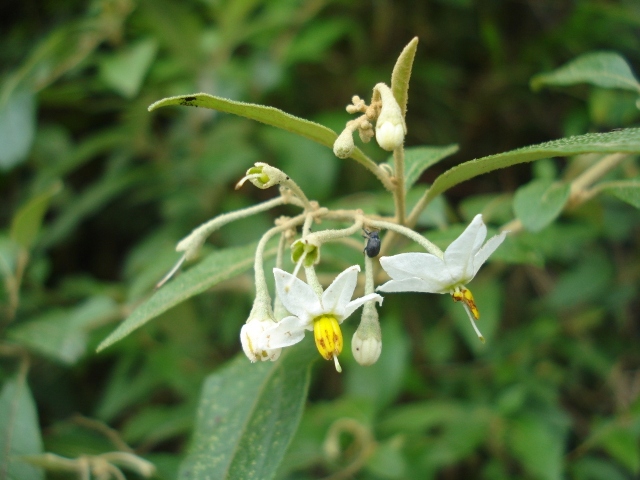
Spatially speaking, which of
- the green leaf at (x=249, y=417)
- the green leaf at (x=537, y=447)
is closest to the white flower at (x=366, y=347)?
the green leaf at (x=249, y=417)

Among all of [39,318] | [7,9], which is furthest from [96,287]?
[7,9]

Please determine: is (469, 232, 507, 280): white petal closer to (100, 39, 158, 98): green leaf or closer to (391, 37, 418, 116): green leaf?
(391, 37, 418, 116): green leaf

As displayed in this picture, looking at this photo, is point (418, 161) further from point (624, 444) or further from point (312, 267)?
point (624, 444)

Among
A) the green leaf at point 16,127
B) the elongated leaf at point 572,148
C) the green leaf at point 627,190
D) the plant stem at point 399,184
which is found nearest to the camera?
the elongated leaf at point 572,148

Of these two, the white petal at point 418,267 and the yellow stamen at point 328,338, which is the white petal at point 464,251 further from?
the yellow stamen at point 328,338

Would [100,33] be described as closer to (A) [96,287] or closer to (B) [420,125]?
(A) [96,287]
